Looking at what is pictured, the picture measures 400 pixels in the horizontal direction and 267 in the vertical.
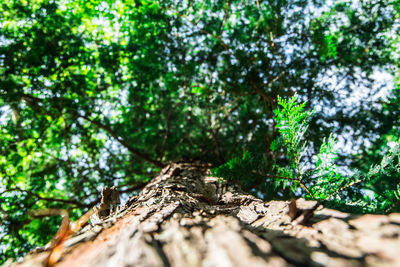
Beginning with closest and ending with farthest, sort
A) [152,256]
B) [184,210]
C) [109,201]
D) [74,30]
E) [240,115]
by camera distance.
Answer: [152,256]
[184,210]
[109,201]
[74,30]
[240,115]

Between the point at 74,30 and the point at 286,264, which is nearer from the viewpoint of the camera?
the point at 286,264

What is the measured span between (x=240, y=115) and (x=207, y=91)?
2467 millimetres

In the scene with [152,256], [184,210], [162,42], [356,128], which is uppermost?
[162,42]

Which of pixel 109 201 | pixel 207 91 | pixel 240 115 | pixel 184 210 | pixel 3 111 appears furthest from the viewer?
pixel 240 115

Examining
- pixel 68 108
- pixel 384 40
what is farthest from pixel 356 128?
pixel 68 108

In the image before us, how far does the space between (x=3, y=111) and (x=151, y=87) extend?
3310 mm

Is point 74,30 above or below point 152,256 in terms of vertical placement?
above

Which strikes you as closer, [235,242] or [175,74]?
[235,242]

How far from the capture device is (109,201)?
2.03 metres

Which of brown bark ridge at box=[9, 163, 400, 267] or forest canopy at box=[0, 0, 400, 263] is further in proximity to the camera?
forest canopy at box=[0, 0, 400, 263]

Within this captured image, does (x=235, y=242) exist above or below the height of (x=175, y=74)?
below

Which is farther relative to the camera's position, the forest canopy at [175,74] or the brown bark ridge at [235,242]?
the forest canopy at [175,74]

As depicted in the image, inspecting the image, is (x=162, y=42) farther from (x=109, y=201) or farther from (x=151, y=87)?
(x=109, y=201)

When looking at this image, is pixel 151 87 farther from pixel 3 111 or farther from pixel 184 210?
pixel 184 210
